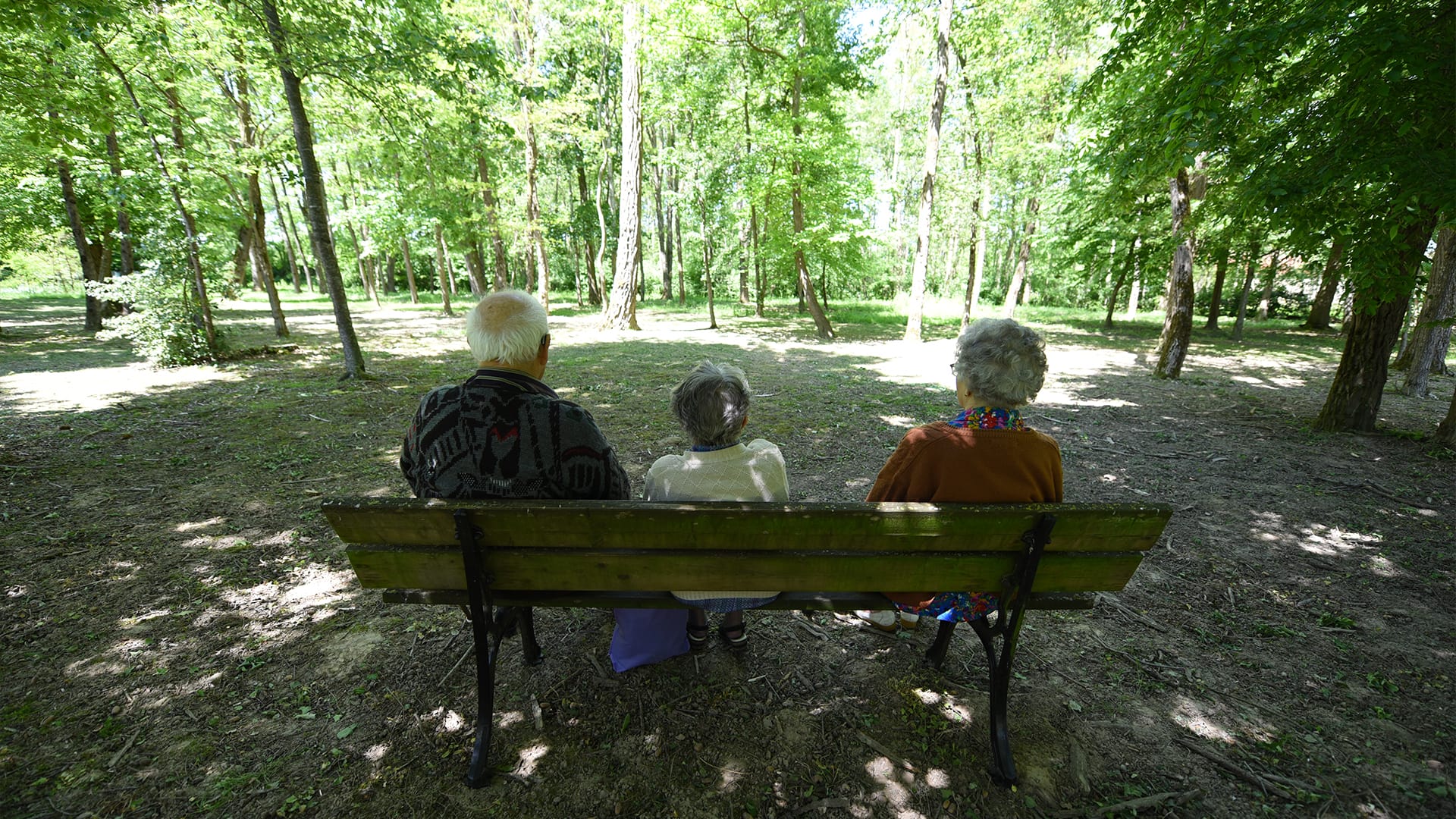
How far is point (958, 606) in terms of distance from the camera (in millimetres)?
2318

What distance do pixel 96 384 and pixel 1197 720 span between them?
12.4 meters

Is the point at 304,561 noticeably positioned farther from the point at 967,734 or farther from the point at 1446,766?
the point at 1446,766

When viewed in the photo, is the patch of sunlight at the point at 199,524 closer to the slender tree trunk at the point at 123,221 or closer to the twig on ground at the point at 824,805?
the twig on ground at the point at 824,805

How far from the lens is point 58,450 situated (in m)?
5.12

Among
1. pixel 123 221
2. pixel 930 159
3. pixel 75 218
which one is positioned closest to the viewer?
pixel 123 221

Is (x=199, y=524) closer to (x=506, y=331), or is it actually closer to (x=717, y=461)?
(x=506, y=331)

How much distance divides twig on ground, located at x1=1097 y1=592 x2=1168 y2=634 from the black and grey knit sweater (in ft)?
9.49

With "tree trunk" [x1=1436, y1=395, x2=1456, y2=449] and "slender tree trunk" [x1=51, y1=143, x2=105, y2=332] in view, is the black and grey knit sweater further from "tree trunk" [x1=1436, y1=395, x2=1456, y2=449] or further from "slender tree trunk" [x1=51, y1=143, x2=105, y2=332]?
"slender tree trunk" [x1=51, y1=143, x2=105, y2=332]

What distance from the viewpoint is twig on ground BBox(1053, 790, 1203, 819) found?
75.9 inches

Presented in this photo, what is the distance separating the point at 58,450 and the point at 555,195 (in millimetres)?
31097

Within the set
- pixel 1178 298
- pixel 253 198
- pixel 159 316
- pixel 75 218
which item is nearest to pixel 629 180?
pixel 253 198

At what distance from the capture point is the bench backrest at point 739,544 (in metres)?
1.78

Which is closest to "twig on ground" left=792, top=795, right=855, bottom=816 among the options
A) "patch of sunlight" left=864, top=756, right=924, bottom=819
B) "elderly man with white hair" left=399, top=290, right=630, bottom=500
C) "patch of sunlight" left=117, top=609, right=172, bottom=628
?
"patch of sunlight" left=864, top=756, right=924, bottom=819

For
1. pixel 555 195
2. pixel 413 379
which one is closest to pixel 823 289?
pixel 413 379
